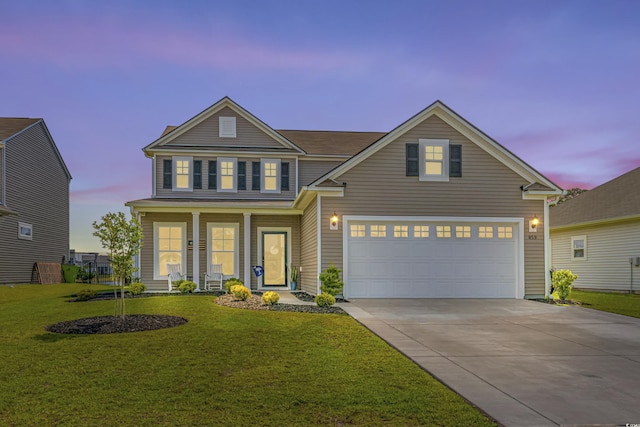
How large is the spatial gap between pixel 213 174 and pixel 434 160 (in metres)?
9.22

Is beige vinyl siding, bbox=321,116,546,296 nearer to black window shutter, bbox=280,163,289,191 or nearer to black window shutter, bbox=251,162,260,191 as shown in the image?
black window shutter, bbox=280,163,289,191

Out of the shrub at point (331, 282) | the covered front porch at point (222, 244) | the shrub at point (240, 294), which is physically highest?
the covered front porch at point (222, 244)

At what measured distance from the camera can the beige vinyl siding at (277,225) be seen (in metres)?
19.4

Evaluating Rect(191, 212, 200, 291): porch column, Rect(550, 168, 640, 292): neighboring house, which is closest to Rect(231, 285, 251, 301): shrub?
Rect(191, 212, 200, 291): porch column

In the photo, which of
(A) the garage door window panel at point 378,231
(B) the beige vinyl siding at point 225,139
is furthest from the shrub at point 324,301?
(B) the beige vinyl siding at point 225,139

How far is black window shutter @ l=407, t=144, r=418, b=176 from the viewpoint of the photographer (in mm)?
15188

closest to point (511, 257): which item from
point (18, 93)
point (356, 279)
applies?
point (356, 279)

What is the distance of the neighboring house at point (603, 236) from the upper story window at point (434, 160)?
866cm

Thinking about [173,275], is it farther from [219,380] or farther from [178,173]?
[219,380]

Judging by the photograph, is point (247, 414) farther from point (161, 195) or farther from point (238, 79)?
point (238, 79)

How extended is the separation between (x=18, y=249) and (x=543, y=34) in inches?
898

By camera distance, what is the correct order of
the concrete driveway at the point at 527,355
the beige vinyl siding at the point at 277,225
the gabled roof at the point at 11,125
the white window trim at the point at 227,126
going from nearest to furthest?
1. the concrete driveway at the point at 527,355
2. the beige vinyl siding at the point at 277,225
3. the white window trim at the point at 227,126
4. the gabled roof at the point at 11,125

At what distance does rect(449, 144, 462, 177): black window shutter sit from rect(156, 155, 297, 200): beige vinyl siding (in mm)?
7527

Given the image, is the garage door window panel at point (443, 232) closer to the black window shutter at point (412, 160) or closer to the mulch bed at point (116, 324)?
the black window shutter at point (412, 160)
